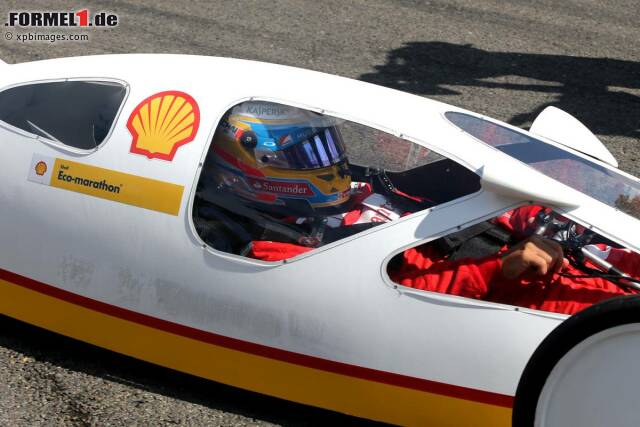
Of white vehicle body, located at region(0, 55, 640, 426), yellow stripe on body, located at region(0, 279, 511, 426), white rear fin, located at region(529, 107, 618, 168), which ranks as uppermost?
white rear fin, located at region(529, 107, 618, 168)

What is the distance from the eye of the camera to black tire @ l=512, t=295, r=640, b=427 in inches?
124

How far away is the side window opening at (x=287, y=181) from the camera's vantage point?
4.05 m

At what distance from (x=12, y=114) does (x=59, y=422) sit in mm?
1407

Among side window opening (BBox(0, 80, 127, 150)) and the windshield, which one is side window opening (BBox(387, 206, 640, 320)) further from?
side window opening (BBox(0, 80, 127, 150))

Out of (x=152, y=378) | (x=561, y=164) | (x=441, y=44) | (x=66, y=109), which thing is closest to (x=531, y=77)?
(x=441, y=44)

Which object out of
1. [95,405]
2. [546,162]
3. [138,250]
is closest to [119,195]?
[138,250]

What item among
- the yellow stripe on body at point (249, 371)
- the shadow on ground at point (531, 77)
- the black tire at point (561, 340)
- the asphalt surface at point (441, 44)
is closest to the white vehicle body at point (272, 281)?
the yellow stripe on body at point (249, 371)

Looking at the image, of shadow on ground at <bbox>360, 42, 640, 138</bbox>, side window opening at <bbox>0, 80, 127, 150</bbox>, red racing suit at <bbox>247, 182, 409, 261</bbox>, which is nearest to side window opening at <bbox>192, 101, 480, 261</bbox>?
red racing suit at <bbox>247, 182, 409, 261</bbox>

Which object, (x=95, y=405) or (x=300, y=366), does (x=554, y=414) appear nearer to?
(x=300, y=366)

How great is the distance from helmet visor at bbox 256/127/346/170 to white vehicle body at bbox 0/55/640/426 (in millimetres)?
141

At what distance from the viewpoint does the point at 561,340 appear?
3264mm

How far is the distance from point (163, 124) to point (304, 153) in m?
0.60

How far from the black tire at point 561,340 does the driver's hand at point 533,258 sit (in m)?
0.46

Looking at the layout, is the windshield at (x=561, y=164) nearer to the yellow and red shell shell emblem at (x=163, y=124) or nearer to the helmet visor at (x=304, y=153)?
the helmet visor at (x=304, y=153)
